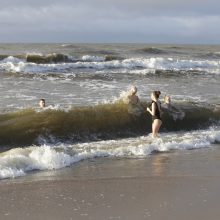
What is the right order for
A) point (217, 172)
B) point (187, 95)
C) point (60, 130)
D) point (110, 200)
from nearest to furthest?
point (110, 200) → point (217, 172) → point (60, 130) → point (187, 95)

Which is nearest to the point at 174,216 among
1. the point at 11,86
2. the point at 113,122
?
the point at 113,122

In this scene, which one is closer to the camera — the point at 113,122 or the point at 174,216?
the point at 174,216

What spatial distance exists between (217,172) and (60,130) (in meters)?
5.77

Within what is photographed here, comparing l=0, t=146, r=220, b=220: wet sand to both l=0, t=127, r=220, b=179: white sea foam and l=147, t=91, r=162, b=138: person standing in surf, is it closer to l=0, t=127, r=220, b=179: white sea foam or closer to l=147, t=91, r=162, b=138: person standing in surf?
l=0, t=127, r=220, b=179: white sea foam

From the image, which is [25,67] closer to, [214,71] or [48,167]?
[214,71]

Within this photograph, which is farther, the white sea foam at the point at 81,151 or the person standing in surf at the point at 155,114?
the person standing in surf at the point at 155,114

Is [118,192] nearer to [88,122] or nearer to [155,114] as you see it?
[155,114]

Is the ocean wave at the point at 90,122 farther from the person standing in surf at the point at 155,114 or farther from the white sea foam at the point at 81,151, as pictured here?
the white sea foam at the point at 81,151

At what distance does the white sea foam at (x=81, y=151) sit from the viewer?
9539mm

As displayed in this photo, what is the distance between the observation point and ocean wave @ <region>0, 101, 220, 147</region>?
1365cm

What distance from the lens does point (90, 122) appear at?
15.0 m

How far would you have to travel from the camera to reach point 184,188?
805 cm

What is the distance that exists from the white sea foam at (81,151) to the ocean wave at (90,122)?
1863mm

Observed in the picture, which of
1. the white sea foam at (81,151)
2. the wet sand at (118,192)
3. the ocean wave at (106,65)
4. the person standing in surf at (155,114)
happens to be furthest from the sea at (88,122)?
the ocean wave at (106,65)
